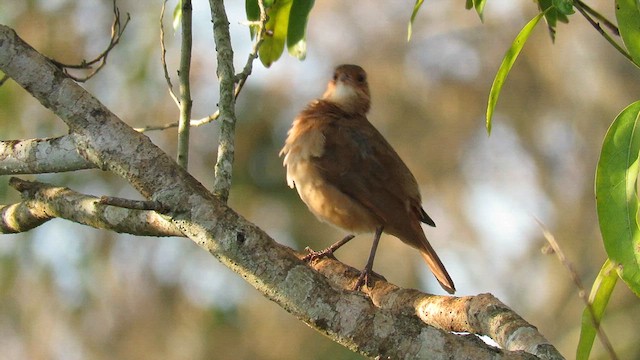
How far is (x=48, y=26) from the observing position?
9172 millimetres

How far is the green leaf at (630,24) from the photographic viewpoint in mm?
2315

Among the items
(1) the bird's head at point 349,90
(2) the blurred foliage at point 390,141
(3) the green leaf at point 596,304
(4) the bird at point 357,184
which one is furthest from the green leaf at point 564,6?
(2) the blurred foliage at point 390,141

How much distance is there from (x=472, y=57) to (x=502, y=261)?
2346mm

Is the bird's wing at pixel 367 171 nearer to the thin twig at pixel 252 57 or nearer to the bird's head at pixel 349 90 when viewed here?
the bird's head at pixel 349 90

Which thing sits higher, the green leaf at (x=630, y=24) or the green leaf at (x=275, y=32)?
the green leaf at (x=275, y=32)

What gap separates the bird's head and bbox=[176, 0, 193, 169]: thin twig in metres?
1.68

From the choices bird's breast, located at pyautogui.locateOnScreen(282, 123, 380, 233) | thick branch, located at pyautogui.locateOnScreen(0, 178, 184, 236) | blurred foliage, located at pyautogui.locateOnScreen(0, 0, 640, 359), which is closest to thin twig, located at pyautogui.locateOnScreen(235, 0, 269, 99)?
thick branch, located at pyautogui.locateOnScreen(0, 178, 184, 236)

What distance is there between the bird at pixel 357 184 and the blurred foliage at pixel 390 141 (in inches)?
206

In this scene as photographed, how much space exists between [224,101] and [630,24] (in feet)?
3.77

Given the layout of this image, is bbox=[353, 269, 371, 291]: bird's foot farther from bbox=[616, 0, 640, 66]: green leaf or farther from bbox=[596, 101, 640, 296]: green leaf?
bbox=[616, 0, 640, 66]: green leaf

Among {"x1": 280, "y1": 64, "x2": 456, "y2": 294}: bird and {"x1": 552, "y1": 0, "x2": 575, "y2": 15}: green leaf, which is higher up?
{"x1": 280, "y1": 64, "x2": 456, "y2": 294}: bird

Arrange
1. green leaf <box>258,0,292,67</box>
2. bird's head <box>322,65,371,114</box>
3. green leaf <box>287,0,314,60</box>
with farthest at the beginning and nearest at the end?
bird's head <box>322,65,371,114</box>
green leaf <box>258,0,292,67</box>
green leaf <box>287,0,314,60</box>

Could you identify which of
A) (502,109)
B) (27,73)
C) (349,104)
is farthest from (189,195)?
(502,109)

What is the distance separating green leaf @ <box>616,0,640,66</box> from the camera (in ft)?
7.60
